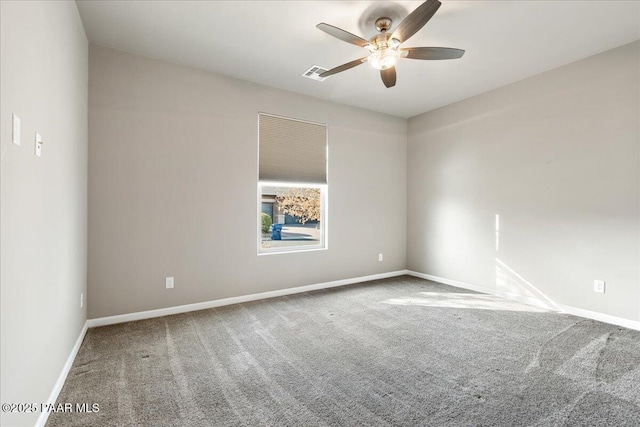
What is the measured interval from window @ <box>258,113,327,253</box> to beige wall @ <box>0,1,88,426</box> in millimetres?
1982

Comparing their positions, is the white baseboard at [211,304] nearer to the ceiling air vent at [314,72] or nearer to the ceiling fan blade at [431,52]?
the ceiling air vent at [314,72]

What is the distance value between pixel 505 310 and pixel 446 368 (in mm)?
1751

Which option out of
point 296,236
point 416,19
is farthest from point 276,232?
point 416,19

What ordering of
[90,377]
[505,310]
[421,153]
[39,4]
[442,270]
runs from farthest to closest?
[421,153] → [442,270] → [505,310] → [90,377] → [39,4]

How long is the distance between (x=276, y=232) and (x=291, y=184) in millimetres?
701

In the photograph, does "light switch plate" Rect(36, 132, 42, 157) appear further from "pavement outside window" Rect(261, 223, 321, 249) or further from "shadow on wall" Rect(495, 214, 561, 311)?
"shadow on wall" Rect(495, 214, 561, 311)

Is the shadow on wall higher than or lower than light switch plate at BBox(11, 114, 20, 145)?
lower

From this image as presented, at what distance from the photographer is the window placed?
4027mm

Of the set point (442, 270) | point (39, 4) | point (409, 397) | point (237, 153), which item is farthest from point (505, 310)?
point (39, 4)

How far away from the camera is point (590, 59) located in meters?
3.26

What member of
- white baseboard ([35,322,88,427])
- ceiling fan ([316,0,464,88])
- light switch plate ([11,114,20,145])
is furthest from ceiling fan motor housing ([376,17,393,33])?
white baseboard ([35,322,88,427])

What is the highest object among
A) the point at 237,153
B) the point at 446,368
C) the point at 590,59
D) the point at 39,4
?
the point at 590,59

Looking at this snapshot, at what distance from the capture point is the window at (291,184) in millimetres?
4027

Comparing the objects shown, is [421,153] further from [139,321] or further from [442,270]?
[139,321]
